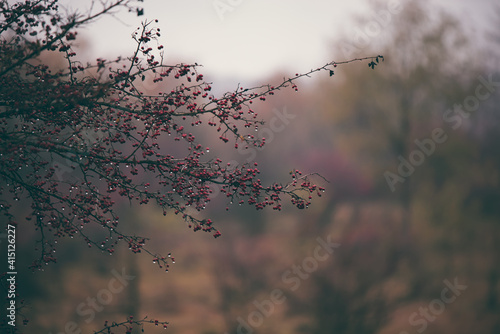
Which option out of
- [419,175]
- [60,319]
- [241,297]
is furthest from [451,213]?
[60,319]

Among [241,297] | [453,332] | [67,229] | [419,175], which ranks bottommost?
[67,229]

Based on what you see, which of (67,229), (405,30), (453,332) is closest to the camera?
(67,229)

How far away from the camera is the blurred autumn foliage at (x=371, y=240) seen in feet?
55.5

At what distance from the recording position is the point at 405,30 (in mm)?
23844

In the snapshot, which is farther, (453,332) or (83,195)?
(453,332)

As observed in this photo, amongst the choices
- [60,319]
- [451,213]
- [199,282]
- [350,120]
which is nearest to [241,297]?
[199,282]

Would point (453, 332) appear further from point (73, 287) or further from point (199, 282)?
point (73, 287)

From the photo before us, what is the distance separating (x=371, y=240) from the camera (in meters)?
17.5

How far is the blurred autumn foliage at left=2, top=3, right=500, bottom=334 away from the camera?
55.5 ft

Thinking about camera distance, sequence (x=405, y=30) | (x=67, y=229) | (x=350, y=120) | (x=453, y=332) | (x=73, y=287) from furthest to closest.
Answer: (x=350, y=120) → (x=405, y=30) → (x=73, y=287) → (x=453, y=332) → (x=67, y=229)

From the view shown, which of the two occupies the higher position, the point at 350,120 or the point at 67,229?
the point at 350,120

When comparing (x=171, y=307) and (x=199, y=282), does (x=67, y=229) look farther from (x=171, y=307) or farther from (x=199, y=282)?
(x=199, y=282)

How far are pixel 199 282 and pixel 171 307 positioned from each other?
2691mm

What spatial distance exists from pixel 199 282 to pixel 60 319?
794 centimetres
